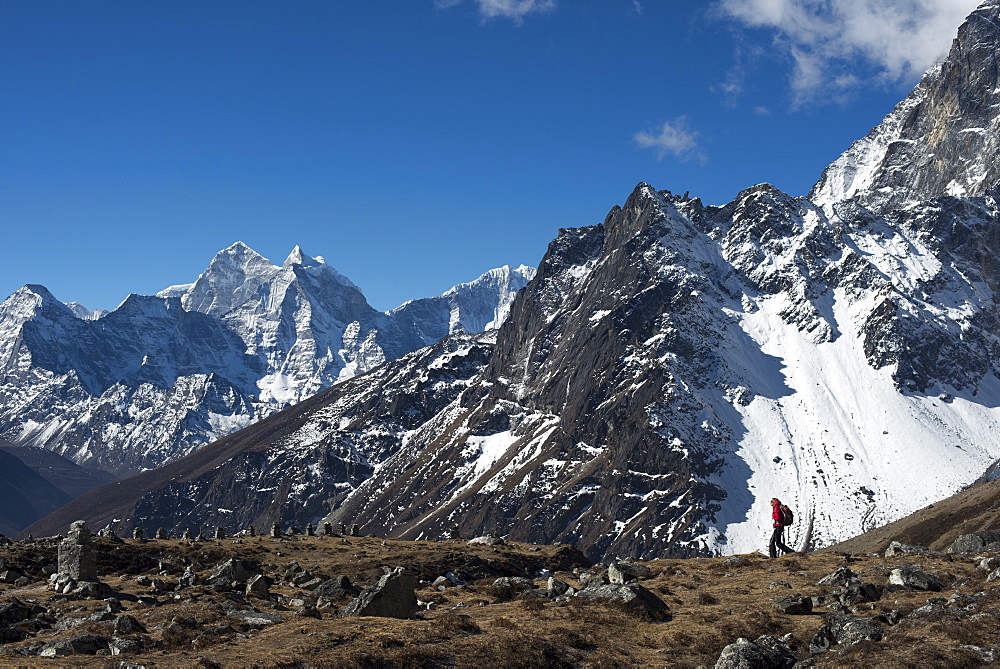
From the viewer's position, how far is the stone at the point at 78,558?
4838 centimetres

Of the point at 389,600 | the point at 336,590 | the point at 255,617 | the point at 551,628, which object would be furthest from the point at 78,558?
the point at 551,628

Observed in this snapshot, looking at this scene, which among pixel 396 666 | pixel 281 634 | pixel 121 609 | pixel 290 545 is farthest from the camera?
pixel 290 545

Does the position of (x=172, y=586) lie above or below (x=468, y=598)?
above

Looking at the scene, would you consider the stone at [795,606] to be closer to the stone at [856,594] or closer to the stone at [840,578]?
the stone at [856,594]

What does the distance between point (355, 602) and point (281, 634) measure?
5303 millimetres

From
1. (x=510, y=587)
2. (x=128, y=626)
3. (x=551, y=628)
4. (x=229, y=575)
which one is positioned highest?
(x=229, y=575)

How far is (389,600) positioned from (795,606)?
55.5ft

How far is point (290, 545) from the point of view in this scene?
73.2 meters

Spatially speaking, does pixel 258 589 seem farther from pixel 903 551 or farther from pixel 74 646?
pixel 903 551

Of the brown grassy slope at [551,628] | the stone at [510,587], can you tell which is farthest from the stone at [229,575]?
the stone at [510,587]

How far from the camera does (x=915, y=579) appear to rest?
3569 centimetres

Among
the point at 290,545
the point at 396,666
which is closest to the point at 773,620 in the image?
the point at 396,666

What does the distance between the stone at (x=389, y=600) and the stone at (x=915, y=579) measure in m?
21.5

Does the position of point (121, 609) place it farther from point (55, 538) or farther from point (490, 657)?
point (55, 538)
